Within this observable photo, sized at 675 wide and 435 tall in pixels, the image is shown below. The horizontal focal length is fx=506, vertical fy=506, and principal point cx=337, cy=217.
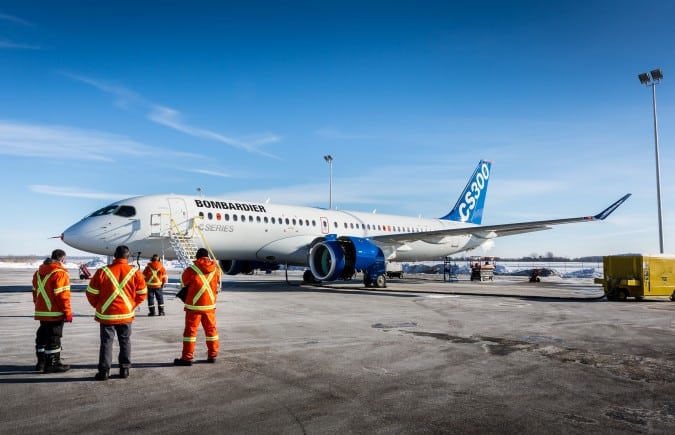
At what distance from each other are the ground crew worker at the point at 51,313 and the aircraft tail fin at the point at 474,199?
31019 millimetres

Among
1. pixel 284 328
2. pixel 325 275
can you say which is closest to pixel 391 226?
pixel 325 275

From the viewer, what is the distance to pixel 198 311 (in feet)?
22.8

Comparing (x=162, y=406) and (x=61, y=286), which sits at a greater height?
(x=61, y=286)

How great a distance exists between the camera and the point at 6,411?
4.77 metres

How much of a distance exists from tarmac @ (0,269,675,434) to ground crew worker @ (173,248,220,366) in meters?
0.23

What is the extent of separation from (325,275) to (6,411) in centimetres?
1696

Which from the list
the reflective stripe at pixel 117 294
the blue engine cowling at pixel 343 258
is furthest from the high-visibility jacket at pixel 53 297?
the blue engine cowling at pixel 343 258

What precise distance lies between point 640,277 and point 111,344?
57.8 ft

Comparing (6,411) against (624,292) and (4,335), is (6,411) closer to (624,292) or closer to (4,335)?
(4,335)

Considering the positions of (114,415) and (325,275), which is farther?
(325,275)

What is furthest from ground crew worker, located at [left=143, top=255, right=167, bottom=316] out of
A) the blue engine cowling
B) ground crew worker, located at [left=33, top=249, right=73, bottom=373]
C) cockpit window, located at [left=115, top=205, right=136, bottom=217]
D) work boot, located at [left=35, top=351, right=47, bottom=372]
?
the blue engine cowling

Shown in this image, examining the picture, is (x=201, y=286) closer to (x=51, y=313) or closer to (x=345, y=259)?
(x=51, y=313)

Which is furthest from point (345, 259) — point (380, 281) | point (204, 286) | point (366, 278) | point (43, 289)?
point (43, 289)

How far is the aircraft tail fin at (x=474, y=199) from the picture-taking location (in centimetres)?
3584
